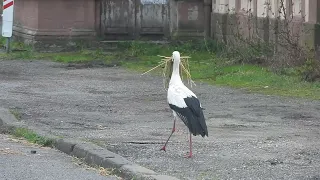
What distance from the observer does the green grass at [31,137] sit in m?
11.3

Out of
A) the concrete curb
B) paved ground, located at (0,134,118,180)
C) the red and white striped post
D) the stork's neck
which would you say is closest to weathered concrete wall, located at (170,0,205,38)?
the red and white striped post

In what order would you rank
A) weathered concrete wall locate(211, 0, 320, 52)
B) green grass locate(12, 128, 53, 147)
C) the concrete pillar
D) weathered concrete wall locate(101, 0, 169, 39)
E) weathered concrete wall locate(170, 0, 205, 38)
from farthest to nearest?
the concrete pillar, weathered concrete wall locate(170, 0, 205, 38), weathered concrete wall locate(101, 0, 169, 39), weathered concrete wall locate(211, 0, 320, 52), green grass locate(12, 128, 53, 147)

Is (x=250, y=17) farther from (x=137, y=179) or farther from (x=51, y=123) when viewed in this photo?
(x=137, y=179)

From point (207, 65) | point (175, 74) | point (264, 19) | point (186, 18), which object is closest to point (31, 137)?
point (175, 74)

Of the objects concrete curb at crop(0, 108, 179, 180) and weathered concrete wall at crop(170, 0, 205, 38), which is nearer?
concrete curb at crop(0, 108, 179, 180)

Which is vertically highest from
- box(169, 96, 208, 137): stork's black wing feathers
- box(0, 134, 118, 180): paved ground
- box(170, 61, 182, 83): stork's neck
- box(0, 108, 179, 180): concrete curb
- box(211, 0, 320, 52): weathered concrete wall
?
box(211, 0, 320, 52): weathered concrete wall

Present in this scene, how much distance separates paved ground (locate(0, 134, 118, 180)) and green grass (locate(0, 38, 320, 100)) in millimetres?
6152

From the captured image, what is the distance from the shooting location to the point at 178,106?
9945 mm

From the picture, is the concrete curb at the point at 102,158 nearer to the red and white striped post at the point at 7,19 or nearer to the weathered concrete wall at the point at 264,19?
the weathered concrete wall at the point at 264,19

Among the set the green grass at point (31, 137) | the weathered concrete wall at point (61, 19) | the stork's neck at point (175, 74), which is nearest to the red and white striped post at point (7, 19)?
the weathered concrete wall at point (61, 19)

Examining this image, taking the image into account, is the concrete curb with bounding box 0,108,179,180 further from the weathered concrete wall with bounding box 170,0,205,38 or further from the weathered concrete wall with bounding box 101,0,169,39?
the weathered concrete wall with bounding box 170,0,205,38

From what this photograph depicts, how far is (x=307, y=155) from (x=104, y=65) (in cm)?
1224

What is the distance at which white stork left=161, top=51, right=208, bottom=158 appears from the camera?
975 cm

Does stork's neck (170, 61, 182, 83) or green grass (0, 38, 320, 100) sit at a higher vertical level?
stork's neck (170, 61, 182, 83)
